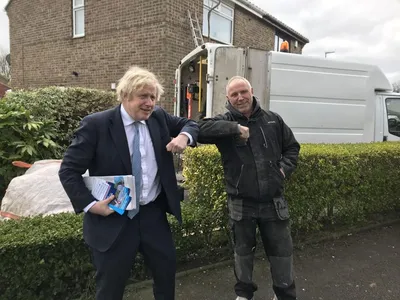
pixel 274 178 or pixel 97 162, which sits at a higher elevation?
pixel 97 162

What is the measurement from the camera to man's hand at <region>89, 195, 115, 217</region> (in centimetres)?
A: 207

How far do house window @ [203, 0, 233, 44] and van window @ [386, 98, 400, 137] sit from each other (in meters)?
5.77

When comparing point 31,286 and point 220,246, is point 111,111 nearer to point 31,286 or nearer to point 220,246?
point 31,286

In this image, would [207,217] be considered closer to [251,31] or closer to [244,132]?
[244,132]

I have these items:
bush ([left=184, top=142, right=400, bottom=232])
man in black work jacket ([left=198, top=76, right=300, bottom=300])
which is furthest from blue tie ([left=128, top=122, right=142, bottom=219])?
bush ([left=184, top=142, right=400, bottom=232])

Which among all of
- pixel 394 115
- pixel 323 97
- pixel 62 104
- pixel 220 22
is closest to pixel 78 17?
pixel 220 22

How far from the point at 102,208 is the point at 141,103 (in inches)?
26.4

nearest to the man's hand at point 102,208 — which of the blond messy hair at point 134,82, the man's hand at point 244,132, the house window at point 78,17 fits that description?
the blond messy hair at point 134,82

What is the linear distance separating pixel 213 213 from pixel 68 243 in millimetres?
1476

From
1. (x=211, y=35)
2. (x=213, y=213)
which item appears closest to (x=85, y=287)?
(x=213, y=213)

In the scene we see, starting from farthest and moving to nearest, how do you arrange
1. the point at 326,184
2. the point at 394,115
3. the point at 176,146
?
the point at 394,115 → the point at 326,184 → the point at 176,146

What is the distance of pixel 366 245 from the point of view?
175 inches

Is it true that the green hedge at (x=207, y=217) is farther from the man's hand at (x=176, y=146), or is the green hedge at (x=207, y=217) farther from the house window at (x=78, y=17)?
the house window at (x=78, y=17)

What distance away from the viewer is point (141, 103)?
2.12m
